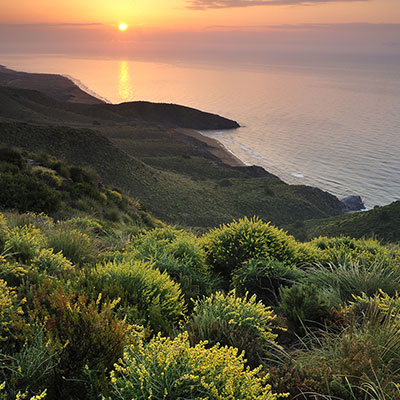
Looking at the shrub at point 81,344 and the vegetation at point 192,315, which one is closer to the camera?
the vegetation at point 192,315

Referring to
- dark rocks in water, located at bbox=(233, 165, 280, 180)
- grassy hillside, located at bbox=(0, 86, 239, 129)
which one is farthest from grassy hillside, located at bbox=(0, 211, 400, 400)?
grassy hillside, located at bbox=(0, 86, 239, 129)

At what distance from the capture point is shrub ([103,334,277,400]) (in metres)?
2.88

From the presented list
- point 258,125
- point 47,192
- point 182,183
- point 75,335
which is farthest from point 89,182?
point 258,125

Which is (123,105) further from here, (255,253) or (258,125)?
(255,253)

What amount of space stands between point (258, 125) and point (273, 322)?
112075mm

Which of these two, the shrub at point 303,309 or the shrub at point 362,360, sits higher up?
the shrub at point 362,360

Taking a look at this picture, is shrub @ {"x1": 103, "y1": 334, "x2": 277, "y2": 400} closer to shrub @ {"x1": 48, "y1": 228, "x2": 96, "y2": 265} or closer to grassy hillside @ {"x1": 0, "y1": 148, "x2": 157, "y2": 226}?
shrub @ {"x1": 48, "y1": 228, "x2": 96, "y2": 265}

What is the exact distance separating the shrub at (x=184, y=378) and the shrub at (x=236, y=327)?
34.2 inches

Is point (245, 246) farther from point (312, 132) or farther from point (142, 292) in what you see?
point (312, 132)

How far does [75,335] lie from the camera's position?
11.8 feet

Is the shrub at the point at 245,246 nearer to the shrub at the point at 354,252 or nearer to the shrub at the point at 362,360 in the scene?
the shrub at the point at 354,252

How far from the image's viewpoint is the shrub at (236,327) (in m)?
4.19

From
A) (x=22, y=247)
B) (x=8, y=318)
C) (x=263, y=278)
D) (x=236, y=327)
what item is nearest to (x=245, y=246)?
(x=263, y=278)

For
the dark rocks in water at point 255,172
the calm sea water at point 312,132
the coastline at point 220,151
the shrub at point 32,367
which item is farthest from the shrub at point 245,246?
the coastline at point 220,151
